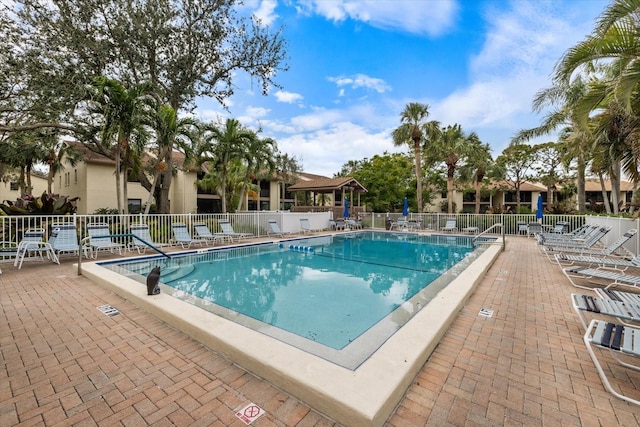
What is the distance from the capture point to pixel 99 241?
888 cm

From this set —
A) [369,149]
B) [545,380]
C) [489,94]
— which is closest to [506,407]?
[545,380]

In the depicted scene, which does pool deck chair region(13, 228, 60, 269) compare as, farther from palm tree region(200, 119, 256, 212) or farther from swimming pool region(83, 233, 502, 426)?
palm tree region(200, 119, 256, 212)

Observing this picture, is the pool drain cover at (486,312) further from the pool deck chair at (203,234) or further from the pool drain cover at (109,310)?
the pool deck chair at (203,234)

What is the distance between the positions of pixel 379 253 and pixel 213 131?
11.2m

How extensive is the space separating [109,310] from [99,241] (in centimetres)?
556

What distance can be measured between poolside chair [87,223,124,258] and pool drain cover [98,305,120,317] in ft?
15.2

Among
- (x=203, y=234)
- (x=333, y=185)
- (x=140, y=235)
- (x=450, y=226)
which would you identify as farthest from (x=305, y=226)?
(x=140, y=235)

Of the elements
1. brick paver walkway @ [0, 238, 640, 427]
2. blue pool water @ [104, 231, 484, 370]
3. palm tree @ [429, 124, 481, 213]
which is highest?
palm tree @ [429, 124, 481, 213]

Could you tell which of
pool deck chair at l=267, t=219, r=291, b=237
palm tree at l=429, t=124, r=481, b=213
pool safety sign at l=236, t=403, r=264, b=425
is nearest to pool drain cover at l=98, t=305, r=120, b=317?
pool safety sign at l=236, t=403, r=264, b=425

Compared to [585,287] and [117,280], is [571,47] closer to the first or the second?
[585,287]

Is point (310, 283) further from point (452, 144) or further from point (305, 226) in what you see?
point (452, 144)

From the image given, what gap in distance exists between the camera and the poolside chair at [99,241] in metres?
8.69

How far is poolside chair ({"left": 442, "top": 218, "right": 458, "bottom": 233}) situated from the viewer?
18625mm

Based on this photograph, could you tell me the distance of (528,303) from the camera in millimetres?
5055
